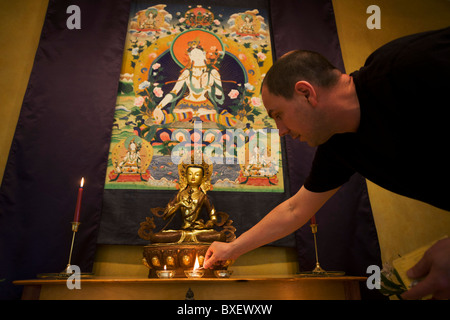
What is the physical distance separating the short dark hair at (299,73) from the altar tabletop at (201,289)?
39.0 inches

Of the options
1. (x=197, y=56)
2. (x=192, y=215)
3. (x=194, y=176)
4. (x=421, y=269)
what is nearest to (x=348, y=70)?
(x=197, y=56)

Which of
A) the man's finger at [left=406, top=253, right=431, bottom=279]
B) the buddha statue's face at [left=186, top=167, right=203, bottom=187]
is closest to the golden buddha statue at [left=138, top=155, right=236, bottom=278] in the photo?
the buddha statue's face at [left=186, top=167, right=203, bottom=187]

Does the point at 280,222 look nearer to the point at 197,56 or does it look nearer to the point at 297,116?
the point at 297,116

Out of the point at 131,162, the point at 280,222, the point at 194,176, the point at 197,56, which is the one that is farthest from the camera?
the point at 197,56

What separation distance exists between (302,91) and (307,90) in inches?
0.7

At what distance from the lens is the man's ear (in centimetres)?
99

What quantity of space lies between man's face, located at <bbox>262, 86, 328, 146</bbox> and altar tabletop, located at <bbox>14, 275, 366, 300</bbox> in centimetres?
84

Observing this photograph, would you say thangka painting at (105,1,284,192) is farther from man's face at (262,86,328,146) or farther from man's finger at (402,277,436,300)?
man's finger at (402,277,436,300)

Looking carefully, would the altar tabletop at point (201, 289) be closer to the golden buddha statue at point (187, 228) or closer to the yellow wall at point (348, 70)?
the golden buddha statue at point (187, 228)

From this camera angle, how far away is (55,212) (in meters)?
2.06

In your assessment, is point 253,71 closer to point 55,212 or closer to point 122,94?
point 122,94

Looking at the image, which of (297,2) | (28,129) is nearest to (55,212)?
(28,129)

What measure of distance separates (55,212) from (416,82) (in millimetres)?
2204

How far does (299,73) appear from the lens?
1.02 meters
